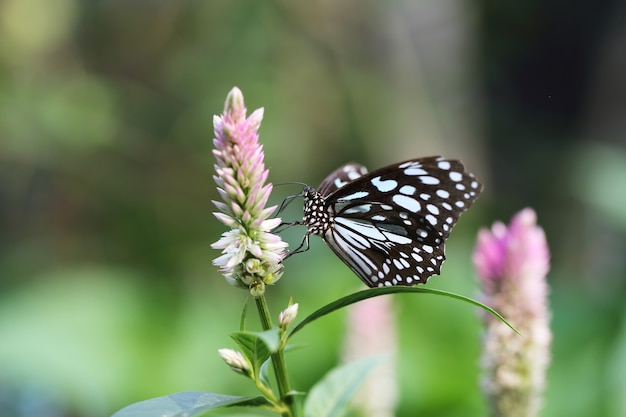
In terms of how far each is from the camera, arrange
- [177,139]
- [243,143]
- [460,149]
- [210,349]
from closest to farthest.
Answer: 1. [243,143]
2. [210,349]
3. [177,139]
4. [460,149]

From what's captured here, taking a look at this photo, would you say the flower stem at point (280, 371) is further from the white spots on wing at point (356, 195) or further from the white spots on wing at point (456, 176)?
the white spots on wing at point (456, 176)

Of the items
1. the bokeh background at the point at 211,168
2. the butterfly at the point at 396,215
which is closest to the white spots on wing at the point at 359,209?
the butterfly at the point at 396,215

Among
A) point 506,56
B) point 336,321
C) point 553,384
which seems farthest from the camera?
point 506,56

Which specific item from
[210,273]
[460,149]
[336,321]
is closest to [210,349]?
[336,321]

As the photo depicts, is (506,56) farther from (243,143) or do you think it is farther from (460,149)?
(243,143)

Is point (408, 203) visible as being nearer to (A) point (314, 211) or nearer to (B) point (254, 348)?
(A) point (314, 211)

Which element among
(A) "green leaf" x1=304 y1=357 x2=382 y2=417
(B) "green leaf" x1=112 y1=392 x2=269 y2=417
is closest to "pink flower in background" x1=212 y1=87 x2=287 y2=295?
(B) "green leaf" x1=112 y1=392 x2=269 y2=417

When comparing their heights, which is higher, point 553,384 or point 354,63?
point 354,63
